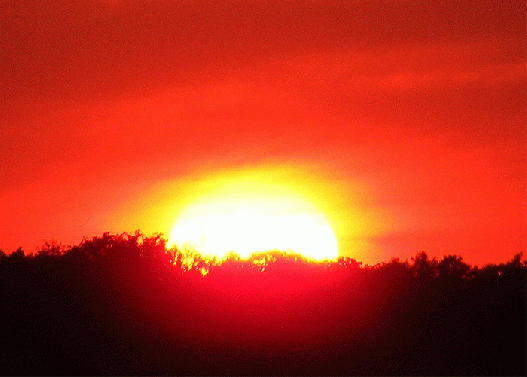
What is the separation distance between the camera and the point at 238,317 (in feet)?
127

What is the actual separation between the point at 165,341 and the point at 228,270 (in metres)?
7.66

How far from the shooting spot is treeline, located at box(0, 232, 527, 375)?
34.1 m

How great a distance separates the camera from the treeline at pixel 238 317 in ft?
112

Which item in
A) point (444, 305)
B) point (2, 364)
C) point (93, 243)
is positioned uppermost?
point (93, 243)

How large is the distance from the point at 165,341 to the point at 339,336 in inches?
272

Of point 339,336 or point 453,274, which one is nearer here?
point 339,336

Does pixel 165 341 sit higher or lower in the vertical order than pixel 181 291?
lower

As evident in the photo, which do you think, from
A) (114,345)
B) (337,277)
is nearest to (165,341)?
(114,345)

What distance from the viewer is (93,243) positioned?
42875mm

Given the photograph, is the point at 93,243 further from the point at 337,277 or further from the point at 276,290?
the point at 337,277

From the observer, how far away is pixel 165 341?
1428 inches

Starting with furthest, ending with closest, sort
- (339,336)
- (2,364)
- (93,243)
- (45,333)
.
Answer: (93,243) → (339,336) → (45,333) → (2,364)

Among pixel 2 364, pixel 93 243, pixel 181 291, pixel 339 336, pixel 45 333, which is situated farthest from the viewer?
pixel 93 243

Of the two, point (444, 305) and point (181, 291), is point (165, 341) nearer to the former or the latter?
point (181, 291)
